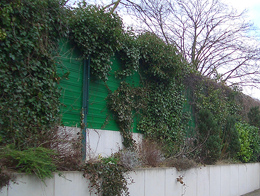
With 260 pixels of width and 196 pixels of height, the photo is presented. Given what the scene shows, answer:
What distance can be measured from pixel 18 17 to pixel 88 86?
7.83 feet

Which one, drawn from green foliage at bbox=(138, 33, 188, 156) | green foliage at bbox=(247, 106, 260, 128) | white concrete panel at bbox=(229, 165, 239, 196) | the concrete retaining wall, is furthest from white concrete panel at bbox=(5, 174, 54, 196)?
green foliage at bbox=(247, 106, 260, 128)

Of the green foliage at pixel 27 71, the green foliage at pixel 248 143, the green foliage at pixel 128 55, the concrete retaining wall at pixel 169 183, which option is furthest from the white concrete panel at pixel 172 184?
the green foliage at pixel 248 143

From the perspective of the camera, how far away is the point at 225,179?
10633 millimetres

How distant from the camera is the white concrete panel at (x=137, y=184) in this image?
689 centimetres

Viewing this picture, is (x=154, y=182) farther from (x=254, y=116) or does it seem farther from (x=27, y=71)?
(x=254, y=116)

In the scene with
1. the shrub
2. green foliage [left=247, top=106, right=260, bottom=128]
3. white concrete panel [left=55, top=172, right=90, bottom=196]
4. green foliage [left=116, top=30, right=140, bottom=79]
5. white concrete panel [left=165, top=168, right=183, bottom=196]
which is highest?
green foliage [left=116, top=30, right=140, bottom=79]

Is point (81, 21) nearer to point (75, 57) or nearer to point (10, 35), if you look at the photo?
point (75, 57)

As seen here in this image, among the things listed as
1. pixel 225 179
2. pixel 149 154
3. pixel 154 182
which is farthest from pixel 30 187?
pixel 225 179

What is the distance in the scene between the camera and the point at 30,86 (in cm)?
599

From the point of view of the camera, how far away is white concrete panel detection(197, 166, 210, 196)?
363 inches

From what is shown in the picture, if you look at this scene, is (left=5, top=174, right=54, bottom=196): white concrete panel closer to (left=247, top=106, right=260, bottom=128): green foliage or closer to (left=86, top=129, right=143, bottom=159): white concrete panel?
(left=86, top=129, right=143, bottom=159): white concrete panel

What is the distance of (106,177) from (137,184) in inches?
43.1

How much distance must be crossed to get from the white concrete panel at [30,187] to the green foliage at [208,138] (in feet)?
20.2

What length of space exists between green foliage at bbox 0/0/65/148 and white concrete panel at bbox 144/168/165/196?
8.23 feet
